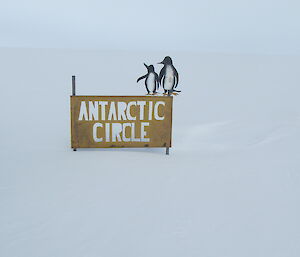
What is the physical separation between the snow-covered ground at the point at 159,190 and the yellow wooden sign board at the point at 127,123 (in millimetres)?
178

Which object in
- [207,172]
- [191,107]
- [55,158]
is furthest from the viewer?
[191,107]

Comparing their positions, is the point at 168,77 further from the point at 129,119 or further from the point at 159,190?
the point at 159,190

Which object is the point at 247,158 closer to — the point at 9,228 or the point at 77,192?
the point at 77,192

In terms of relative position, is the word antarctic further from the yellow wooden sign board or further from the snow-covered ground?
the snow-covered ground

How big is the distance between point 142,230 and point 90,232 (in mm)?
368

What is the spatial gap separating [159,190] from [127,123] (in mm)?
1507

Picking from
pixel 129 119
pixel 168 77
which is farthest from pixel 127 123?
pixel 168 77

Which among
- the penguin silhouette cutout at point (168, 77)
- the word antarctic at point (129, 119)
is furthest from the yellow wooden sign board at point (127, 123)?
the penguin silhouette cutout at point (168, 77)

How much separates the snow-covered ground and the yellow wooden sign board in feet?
0.59

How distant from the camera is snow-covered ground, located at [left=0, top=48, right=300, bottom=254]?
102 inches

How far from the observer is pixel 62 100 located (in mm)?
8922

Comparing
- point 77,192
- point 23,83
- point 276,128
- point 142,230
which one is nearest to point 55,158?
point 77,192

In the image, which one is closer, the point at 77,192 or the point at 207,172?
the point at 77,192

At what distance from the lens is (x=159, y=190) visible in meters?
3.53
